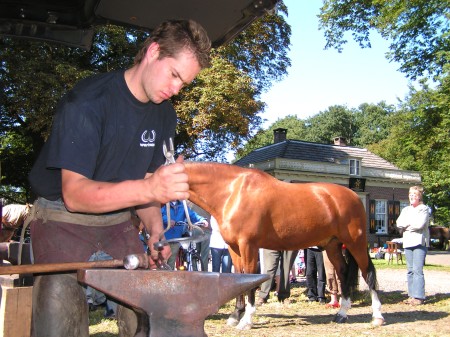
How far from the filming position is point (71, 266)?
6.43 ft

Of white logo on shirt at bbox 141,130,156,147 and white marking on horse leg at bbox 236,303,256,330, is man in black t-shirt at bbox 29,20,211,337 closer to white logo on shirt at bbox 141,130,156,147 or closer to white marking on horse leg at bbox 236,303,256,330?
white logo on shirt at bbox 141,130,156,147

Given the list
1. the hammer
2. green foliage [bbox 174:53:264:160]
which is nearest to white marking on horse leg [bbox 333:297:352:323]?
the hammer

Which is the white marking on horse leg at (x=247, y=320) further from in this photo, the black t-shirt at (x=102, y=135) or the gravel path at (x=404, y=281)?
the gravel path at (x=404, y=281)

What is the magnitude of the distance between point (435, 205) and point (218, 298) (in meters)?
46.7

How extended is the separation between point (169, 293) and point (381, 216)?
36.8m

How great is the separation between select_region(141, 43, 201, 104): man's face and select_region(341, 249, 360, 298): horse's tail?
585 centimetres

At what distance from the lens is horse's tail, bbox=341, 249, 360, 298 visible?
739cm

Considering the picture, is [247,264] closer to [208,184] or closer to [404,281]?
[208,184]

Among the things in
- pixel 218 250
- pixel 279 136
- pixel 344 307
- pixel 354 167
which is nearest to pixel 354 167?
pixel 354 167

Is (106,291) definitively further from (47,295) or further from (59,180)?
(59,180)

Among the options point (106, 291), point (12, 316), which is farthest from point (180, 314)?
point (12, 316)

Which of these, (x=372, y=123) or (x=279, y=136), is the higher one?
(x=372, y=123)

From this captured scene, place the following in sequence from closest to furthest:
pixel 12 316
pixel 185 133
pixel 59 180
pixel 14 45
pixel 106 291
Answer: pixel 106 291
pixel 59 180
pixel 12 316
pixel 14 45
pixel 185 133

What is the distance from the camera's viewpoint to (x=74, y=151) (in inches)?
81.7
